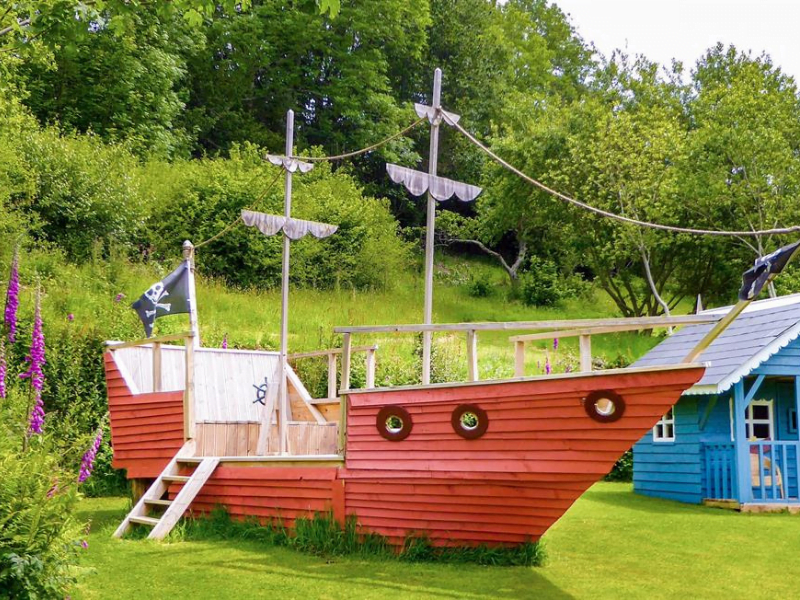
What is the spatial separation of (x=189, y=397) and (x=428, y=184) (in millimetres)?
3730

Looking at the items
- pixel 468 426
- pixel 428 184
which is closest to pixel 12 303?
pixel 468 426

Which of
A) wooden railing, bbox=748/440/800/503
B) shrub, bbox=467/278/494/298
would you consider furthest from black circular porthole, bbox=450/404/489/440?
shrub, bbox=467/278/494/298

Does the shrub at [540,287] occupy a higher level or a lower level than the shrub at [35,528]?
higher

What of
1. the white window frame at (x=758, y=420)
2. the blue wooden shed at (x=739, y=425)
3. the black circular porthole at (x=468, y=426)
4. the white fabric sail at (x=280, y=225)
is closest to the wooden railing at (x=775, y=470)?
the blue wooden shed at (x=739, y=425)

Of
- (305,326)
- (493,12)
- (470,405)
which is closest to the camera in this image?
(470,405)

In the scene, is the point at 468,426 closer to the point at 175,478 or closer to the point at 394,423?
the point at 394,423

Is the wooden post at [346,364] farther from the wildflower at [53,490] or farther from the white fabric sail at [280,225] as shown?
the wildflower at [53,490]

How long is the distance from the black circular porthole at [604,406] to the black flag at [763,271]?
4.29ft

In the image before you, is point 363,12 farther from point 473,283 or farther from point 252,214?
point 252,214

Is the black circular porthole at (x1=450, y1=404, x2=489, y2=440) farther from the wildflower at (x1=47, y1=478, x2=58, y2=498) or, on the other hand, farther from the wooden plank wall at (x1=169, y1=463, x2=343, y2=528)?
the wildflower at (x1=47, y1=478, x2=58, y2=498)

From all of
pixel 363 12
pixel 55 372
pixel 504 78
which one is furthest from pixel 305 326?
pixel 504 78

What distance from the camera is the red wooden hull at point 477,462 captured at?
24.3ft

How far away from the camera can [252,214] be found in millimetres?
11008

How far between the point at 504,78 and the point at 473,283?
47.8 ft
